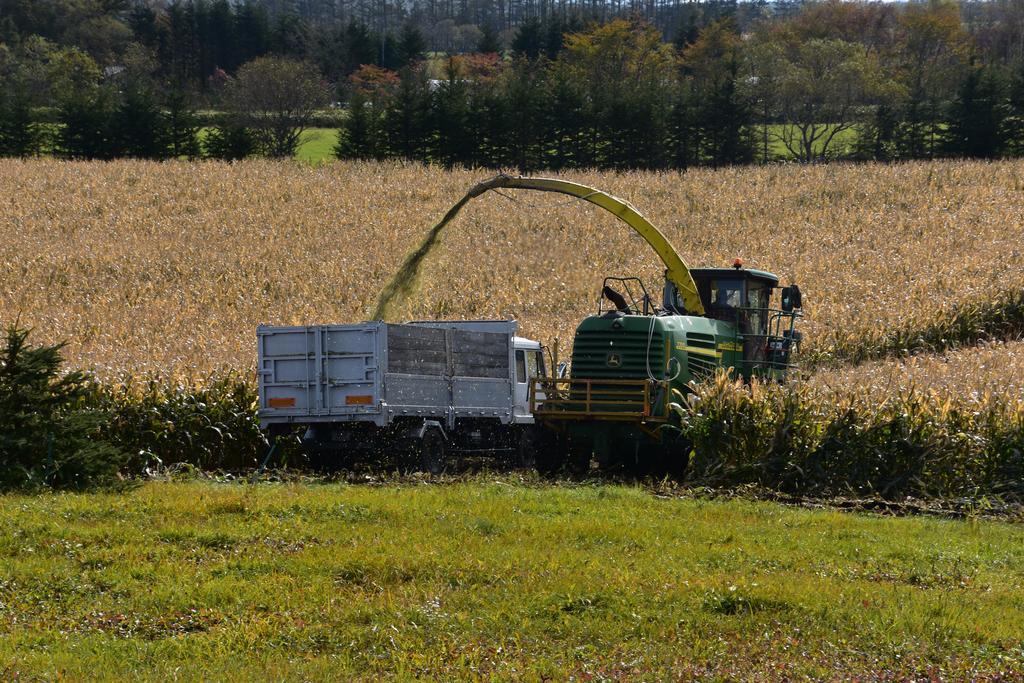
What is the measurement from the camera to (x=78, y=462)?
51.2 ft

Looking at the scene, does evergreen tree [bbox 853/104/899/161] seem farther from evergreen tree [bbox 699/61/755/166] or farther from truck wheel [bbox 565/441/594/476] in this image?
truck wheel [bbox 565/441/594/476]

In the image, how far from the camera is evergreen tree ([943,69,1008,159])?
237 feet

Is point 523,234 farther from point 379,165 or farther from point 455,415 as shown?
point 455,415

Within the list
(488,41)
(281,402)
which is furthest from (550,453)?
(488,41)

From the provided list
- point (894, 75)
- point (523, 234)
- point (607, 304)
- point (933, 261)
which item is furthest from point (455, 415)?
point (894, 75)

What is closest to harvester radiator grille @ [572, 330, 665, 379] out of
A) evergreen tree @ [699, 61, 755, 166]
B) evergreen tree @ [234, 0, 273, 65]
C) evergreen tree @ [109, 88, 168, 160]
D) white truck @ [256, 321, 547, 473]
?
white truck @ [256, 321, 547, 473]

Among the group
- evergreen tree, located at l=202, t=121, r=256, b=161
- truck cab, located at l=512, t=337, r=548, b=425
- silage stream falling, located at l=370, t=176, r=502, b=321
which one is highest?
evergreen tree, located at l=202, t=121, r=256, b=161

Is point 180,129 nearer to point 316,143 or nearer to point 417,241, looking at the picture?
Answer: point 316,143

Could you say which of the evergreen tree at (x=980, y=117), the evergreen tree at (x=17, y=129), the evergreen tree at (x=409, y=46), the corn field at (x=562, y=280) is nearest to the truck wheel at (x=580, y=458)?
the corn field at (x=562, y=280)

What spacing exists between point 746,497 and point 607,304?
62.4 feet

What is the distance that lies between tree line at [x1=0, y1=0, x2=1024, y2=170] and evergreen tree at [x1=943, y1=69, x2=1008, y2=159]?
10 cm

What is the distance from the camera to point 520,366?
A: 22141 mm

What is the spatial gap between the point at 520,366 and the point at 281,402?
5.22 metres

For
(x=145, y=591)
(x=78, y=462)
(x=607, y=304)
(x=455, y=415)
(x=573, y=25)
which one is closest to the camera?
(x=145, y=591)
